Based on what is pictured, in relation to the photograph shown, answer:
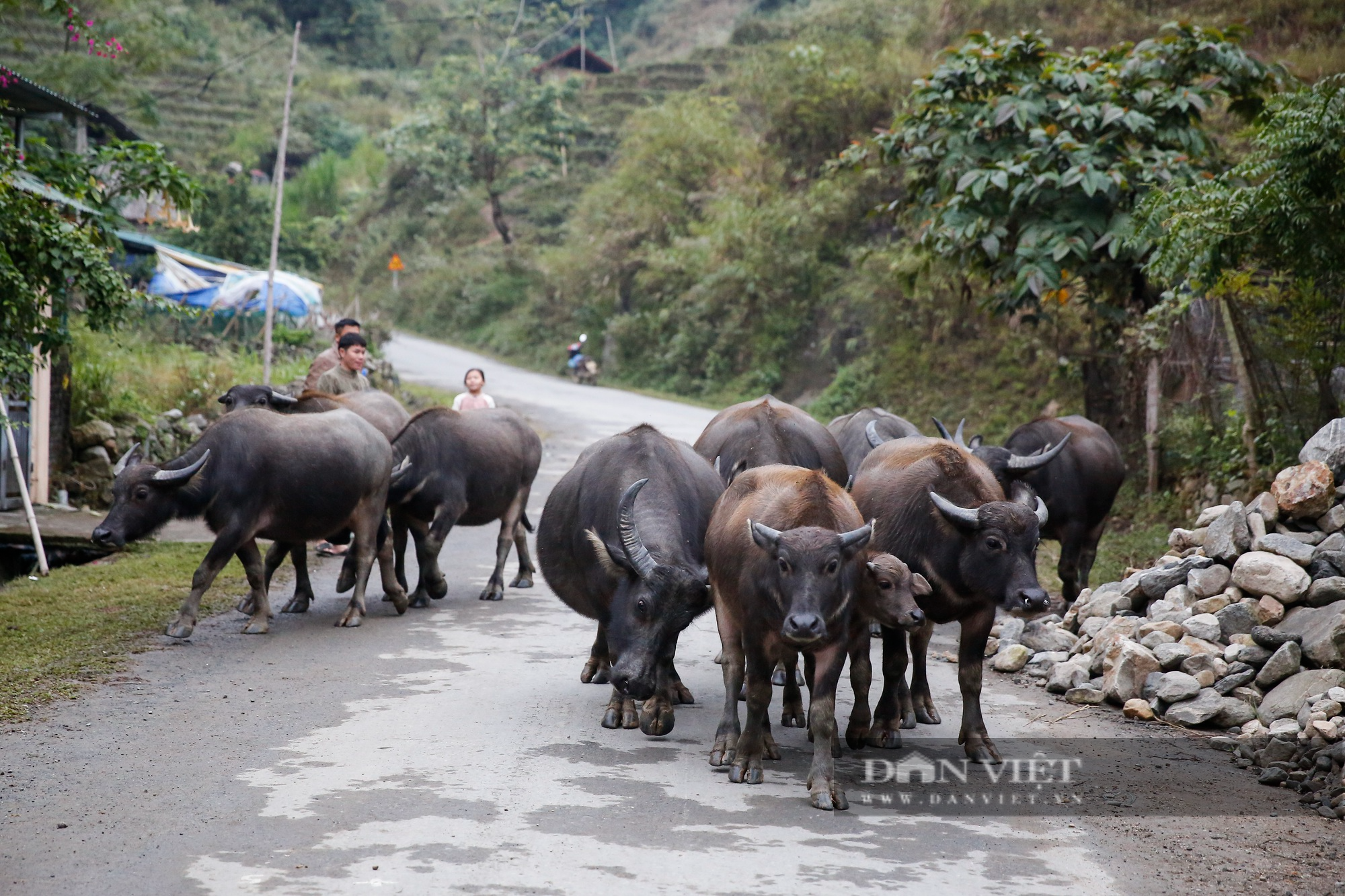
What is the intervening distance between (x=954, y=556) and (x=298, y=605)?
5.44 metres

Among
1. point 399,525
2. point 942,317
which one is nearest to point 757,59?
point 942,317

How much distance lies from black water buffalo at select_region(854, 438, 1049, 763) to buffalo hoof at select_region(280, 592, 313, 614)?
4725mm

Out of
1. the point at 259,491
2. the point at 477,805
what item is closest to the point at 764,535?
the point at 477,805

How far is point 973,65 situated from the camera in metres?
11.5

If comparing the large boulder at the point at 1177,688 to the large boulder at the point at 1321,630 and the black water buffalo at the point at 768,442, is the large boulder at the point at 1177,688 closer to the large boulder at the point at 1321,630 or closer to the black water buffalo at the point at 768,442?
the large boulder at the point at 1321,630

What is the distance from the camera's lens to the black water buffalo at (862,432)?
9.43 m

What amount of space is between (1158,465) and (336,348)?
8.48 m

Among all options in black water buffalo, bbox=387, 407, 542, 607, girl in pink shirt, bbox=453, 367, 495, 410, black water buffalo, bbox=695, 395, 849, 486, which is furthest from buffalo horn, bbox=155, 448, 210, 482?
girl in pink shirt, bbox=453, 367, 495, 410

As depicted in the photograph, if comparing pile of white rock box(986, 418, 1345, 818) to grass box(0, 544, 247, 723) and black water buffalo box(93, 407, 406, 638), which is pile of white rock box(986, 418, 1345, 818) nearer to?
black water buffalo box(93, 407, 406, 638)

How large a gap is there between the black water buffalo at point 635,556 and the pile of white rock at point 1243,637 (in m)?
2.58

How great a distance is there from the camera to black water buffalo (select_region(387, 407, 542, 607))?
31.0ft

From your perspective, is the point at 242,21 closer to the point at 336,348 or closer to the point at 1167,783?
the point at 336,348

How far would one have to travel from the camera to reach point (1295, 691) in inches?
251

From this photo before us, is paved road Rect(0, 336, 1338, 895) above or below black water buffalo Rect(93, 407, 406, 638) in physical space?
below
